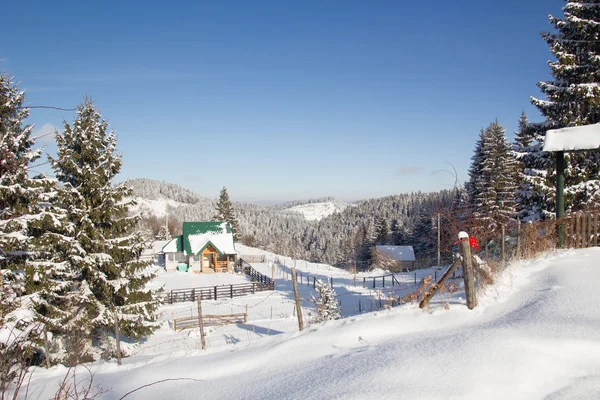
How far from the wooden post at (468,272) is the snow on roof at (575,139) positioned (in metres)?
5.42

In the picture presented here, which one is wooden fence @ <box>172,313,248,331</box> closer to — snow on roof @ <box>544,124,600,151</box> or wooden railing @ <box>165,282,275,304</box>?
wooden railing @ <box>165,282,275,304</box>

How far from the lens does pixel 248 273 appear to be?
1478 inches

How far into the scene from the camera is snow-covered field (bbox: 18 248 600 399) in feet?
12.0

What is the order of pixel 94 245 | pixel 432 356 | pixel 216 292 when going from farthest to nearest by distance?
pixel 216 292
pixel 94 245
pixel 432 356

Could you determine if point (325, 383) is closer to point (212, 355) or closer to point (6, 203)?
point (212, 355)

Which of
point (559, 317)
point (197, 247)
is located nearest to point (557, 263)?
point (559, 317)

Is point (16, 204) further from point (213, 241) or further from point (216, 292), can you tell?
point (213, 241)

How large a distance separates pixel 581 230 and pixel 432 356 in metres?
7.20

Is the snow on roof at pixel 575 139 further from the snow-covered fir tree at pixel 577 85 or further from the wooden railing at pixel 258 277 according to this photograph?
the wooden railing at pixel 258 277

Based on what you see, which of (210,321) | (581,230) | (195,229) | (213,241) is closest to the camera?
(581,230)

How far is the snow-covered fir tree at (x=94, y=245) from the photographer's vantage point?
41.3ft

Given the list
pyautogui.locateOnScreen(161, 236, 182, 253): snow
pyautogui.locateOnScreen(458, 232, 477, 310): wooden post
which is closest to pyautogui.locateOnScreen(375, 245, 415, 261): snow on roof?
pyautogui.locateOnScreen(161, 236, 182, 253): snow

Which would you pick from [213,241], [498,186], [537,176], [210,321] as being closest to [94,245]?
[210,321]

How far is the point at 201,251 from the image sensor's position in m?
37.8
